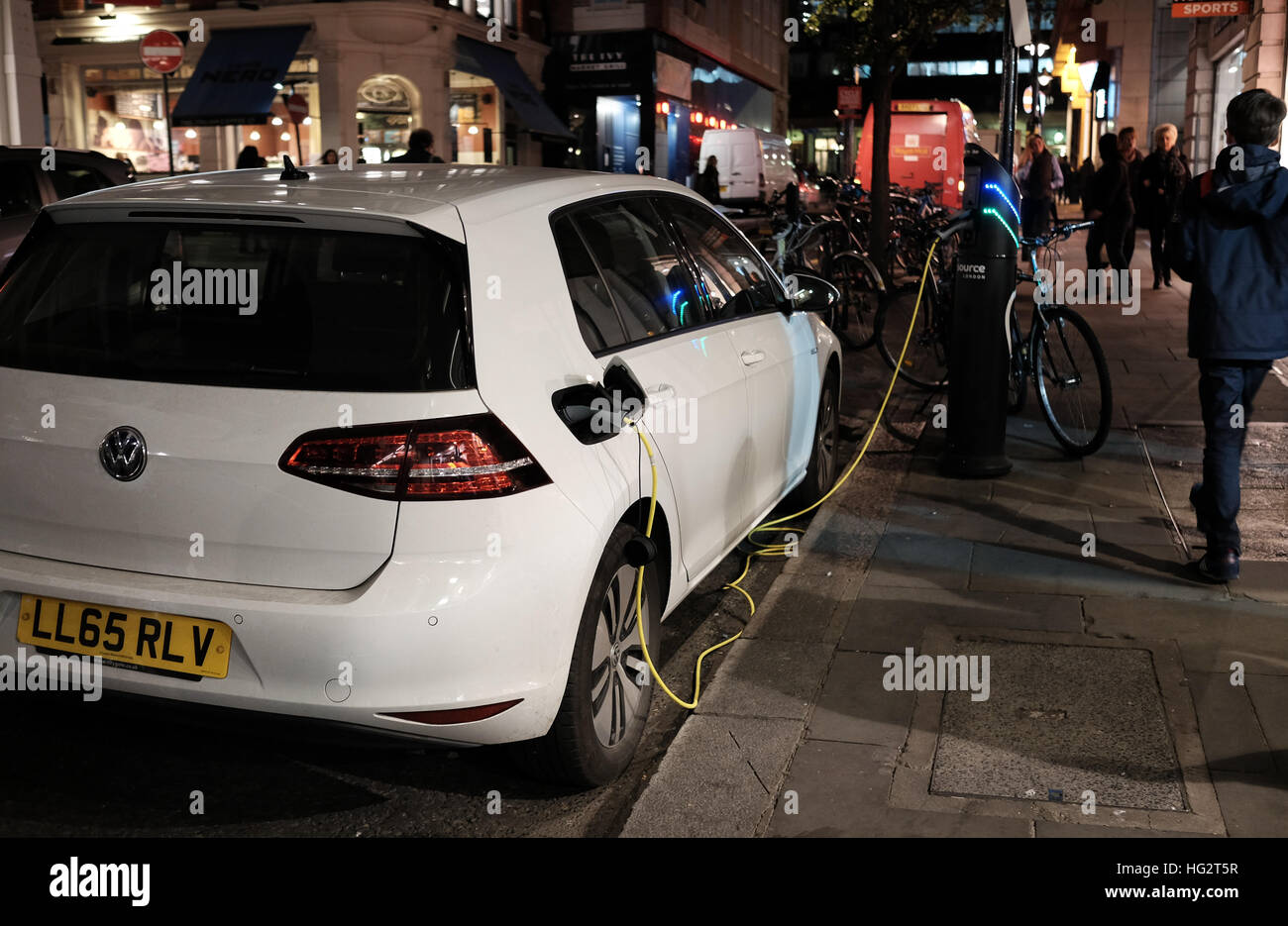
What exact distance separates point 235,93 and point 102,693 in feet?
86.5

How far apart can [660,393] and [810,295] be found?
6.59 ft

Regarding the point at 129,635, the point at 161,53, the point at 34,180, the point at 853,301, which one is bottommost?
the point at 129,635

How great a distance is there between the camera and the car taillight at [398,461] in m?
3.05

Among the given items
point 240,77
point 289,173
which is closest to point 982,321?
point 289,173

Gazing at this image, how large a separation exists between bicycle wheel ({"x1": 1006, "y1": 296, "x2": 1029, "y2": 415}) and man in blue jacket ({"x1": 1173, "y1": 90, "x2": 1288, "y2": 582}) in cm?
226

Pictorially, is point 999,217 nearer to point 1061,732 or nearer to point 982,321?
point 982,321

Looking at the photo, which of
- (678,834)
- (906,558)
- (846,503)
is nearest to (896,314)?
(846,503)

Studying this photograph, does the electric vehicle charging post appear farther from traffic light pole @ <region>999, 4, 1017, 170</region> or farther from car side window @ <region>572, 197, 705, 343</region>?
car side window @ <region>572, 197, 705, 343</region>

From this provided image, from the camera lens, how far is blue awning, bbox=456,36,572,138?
100 feet

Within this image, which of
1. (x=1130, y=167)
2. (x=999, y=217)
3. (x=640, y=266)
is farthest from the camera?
(x=1130, y=167)

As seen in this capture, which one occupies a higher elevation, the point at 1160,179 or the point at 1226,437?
the point at 1160,179

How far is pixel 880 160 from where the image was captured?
18.7 metres

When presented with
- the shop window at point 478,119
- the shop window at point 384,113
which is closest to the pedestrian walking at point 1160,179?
the shop window at point 384,113

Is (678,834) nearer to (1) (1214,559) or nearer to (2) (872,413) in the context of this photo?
(1) (1214,559)
